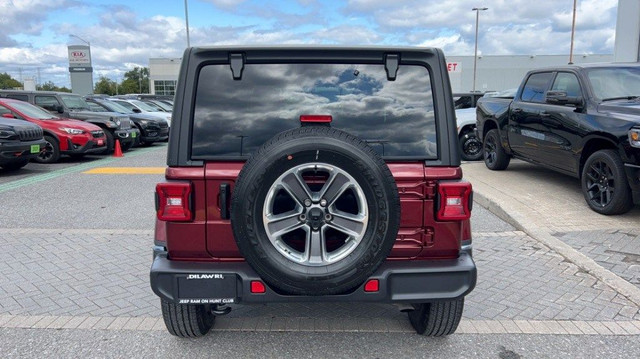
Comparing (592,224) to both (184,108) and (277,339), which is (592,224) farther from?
(184,108)

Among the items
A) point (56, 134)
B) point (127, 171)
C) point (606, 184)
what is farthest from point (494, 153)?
point (56, 134)

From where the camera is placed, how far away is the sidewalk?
445 centimetres

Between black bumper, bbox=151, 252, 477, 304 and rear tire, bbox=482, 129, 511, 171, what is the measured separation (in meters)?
6.73

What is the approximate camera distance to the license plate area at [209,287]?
265 cm

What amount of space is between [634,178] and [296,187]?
4.67 meters

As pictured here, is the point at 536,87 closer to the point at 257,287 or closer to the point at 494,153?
the point at 494,153

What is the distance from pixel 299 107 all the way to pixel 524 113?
237 inches

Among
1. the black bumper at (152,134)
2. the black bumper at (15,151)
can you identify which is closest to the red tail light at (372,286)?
the black bumper at (15,151)

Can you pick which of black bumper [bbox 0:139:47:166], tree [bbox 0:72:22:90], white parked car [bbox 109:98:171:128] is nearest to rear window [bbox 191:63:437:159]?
black bumper [bbox 0:139:47:166]

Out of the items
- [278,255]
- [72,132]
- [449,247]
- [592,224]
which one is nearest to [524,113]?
[592,224]

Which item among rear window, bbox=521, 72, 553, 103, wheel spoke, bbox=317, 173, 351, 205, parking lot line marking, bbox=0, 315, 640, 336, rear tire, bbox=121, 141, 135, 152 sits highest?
rear window, bbox=521, 72, 553, 103

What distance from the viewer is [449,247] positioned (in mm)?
2793

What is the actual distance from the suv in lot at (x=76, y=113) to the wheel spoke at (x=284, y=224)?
1172 centimetres

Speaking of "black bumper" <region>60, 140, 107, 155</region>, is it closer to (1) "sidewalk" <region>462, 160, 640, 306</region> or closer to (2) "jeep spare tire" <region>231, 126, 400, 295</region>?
(1) "sidewalk" <region>462, 160, 640, 306</region>
